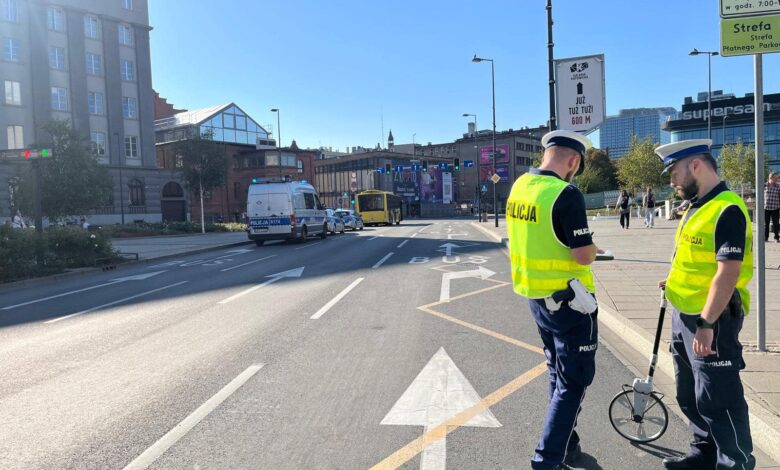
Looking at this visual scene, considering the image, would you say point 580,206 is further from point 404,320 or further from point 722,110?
point 722,110

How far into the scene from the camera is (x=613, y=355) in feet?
20.0

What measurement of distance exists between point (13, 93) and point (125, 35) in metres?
11.3

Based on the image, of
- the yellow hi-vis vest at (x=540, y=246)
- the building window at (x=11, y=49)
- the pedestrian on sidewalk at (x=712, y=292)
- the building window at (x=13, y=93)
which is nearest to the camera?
the pedestrian on sidewalk at (x=712, y=292)

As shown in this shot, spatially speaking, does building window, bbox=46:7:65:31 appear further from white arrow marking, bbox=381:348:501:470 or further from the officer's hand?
the officer's hand

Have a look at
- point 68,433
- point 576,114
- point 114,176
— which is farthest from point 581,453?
point 114,176

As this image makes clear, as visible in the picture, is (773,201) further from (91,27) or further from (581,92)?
(91,27)

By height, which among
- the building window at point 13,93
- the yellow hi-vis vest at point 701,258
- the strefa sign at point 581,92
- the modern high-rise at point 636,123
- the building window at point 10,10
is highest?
the modern high-rise at point 636,123

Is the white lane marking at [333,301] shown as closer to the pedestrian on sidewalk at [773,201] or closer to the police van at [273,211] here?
the pedestrian on sidewalk at [773,201]

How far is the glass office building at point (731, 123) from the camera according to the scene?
88688mm

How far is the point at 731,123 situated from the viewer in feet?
297

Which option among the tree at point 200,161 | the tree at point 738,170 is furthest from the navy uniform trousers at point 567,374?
the tree at point 738,170

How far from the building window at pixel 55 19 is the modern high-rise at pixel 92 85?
0.23ft

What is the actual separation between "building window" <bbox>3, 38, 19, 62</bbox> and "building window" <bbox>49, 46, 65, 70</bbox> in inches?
94.9

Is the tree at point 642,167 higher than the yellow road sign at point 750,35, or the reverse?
the tree at point 642,167
